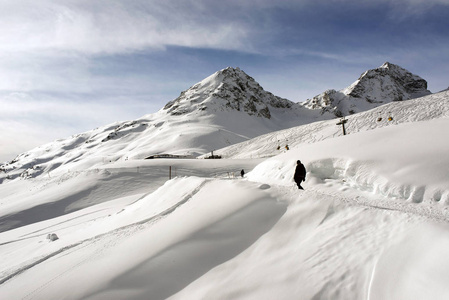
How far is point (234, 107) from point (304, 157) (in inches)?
5431

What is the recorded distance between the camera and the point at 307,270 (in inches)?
148

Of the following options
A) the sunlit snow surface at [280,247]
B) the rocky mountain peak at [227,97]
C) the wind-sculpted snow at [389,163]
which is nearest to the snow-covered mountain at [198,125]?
the rocky mountain peak at [227,97]

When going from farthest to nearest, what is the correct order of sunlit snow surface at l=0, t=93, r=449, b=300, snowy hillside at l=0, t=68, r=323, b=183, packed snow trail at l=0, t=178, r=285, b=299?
snowy hillside at l=0, t=68, r=323, b=183, packed snow trail at l=0, t=178, r=285, b=299, sunlit snow surface at l=0, t=93, r=449, b=300

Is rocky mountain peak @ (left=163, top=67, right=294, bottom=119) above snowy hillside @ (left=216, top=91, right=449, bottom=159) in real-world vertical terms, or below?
above

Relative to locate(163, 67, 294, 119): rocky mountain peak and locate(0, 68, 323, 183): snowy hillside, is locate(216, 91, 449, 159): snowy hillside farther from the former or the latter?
locate(163, 67, 294, 119): rocky mountain peak

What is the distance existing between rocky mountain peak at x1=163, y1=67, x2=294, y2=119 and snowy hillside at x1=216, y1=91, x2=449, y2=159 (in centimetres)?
9167

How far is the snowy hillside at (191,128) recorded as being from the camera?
93.2 metres

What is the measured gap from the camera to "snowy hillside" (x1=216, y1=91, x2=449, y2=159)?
3466 centimetres

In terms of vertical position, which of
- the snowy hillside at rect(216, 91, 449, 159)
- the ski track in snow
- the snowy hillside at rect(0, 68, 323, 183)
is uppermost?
the snowy hillside at rect(0, 68, 323, 183)

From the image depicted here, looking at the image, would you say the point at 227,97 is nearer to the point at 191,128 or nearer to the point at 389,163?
the point at 191,128

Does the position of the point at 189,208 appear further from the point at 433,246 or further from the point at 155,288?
the point at 433,246

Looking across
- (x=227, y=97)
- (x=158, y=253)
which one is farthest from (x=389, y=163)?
(x=227, y=97)

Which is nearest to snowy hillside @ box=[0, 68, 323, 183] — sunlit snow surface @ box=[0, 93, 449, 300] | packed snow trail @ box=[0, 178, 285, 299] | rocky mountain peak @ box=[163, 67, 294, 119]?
rocky mountain peak @ box=[163, 67, 294, 119]

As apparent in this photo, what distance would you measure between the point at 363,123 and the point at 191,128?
77886 mm
